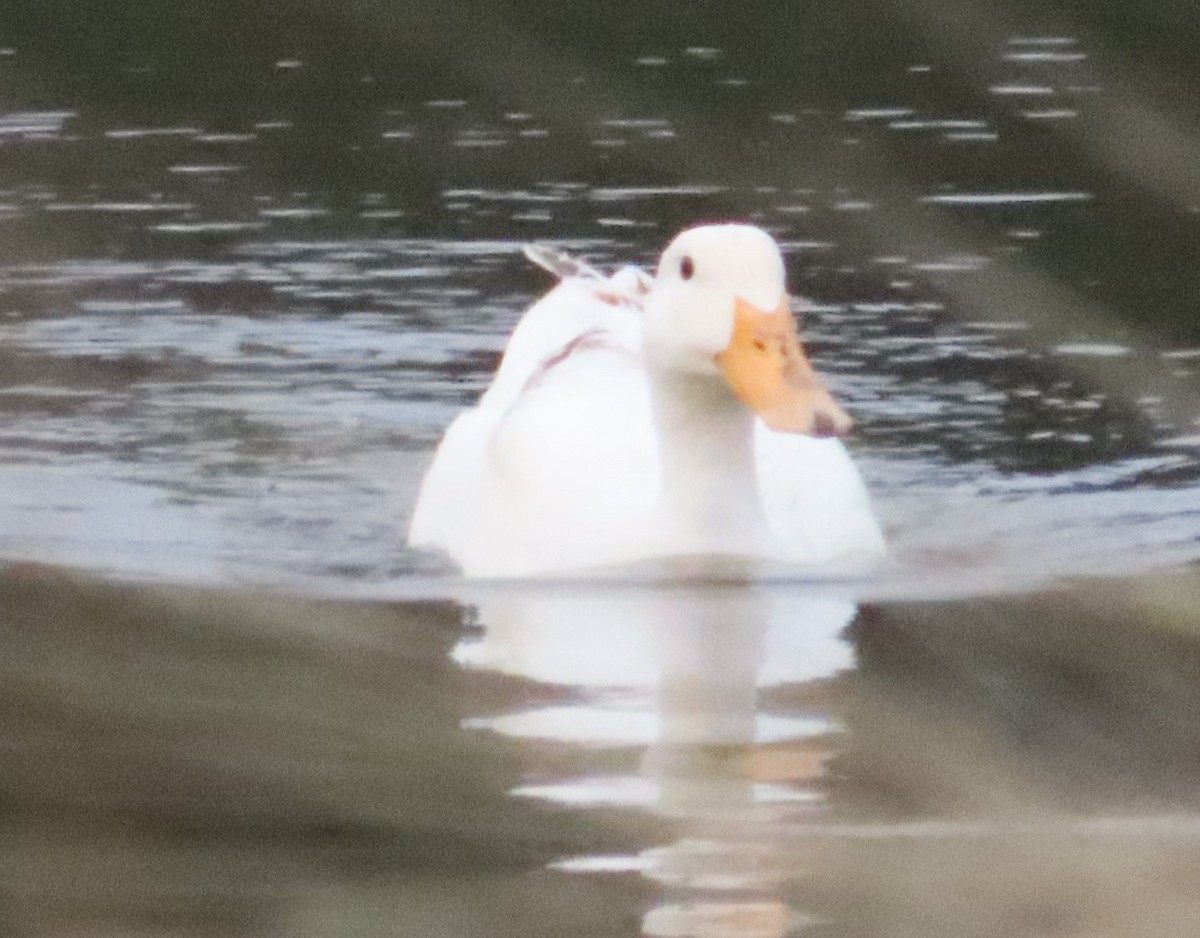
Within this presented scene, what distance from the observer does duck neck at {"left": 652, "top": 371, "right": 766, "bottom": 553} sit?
6.43 meters

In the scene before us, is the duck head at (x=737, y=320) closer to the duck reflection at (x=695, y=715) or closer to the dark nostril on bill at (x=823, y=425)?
the dark nostril on bill at (x=823, y=425)

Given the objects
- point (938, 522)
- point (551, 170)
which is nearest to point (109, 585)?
point (938, 522)

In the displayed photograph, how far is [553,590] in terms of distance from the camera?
245 inches

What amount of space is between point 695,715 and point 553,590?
177 centimetres

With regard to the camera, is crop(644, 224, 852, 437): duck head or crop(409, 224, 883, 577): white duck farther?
crop(409, 224, 883, 577): white duck

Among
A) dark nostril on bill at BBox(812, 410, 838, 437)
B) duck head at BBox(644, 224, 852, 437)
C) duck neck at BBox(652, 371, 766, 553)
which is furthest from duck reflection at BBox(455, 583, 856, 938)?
duck head at BBox(644, 224, 852, 437)

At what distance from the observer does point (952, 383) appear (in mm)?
8281

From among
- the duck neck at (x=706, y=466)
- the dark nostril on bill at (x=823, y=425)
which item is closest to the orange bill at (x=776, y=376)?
the dark nostril on bill at (x=823, y=425)

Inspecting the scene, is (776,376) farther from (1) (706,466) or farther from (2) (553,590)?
(2) (553,590)

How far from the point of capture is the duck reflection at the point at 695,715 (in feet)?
6.20

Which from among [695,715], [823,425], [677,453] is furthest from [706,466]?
[695,715]

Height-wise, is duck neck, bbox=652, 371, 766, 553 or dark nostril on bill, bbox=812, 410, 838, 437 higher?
dark nostril on bill, bbox=812, 410, 838, 437

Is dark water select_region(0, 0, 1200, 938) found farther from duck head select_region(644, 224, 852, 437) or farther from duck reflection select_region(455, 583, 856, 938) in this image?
duck head select_region(644, 224, 852, 437)

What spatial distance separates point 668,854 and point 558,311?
19.2 ft
